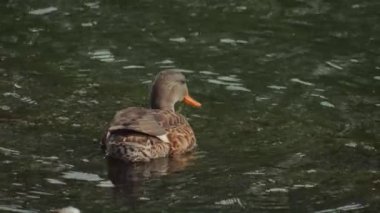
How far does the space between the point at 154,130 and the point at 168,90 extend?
1138 mm

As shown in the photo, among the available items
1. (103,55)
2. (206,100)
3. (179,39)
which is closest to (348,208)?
(206,100)

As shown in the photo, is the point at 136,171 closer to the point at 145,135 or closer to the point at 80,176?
the point at 145,135

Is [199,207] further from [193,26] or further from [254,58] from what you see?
[193,26]

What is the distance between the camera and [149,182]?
34.7 ft

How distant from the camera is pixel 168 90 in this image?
41.2 ft

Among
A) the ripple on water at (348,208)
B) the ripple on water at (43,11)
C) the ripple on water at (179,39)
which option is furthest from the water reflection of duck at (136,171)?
the ripple on water at (43,11)

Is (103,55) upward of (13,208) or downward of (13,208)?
downward

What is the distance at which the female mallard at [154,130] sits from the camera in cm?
1126

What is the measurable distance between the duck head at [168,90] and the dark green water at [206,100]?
341mm

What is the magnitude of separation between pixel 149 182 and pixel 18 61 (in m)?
4.09

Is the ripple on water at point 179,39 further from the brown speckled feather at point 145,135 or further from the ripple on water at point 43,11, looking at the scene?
the brown speckled feather at point 145,135

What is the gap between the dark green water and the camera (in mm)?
10148

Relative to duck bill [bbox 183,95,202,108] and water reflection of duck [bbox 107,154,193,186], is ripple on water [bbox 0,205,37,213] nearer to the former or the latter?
water reflection of duck [bbox 107,154,193,186]

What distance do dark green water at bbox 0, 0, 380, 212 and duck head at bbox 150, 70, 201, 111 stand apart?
341 mm
